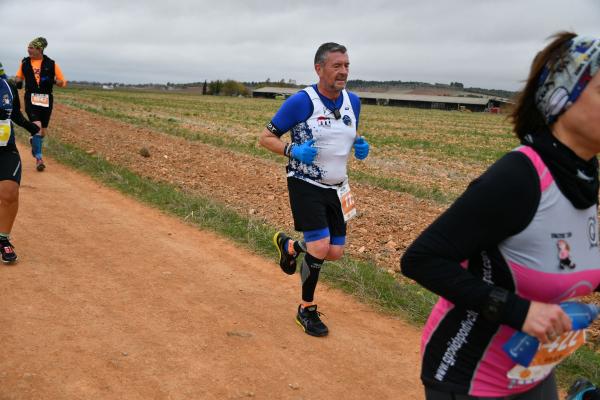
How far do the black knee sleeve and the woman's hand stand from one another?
2990 mm

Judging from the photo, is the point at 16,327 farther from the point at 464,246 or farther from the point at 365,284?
the point at 464,246

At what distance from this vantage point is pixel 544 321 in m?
1.60

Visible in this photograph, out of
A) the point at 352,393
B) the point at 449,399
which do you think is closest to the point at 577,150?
the point at 449,399

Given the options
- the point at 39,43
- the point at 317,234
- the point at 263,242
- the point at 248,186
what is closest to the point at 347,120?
the point at 317,234

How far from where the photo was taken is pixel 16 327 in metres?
4.28

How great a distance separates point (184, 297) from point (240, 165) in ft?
24.9

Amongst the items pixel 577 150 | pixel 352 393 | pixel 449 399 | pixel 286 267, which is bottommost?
pixel 352 393

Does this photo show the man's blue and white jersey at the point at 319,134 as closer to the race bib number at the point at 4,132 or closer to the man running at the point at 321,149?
the man running at the point at 321,149

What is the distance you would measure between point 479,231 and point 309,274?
3.10 meters

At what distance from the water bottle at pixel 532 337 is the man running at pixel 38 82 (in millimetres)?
10359

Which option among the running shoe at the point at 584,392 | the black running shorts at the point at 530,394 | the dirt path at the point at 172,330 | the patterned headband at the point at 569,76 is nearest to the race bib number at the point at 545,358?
the black running shorts at the point at 530,394

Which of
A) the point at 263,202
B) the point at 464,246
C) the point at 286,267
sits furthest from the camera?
the point at 263,202

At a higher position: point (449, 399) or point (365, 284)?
point (449, 399)

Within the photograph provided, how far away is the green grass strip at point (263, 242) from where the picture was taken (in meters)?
4.48
